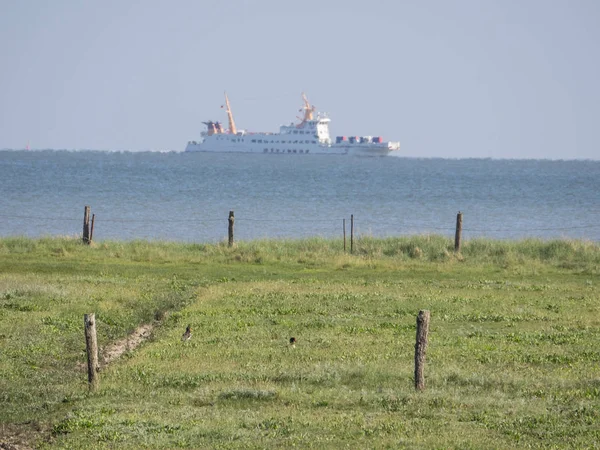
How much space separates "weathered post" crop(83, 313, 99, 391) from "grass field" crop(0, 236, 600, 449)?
18cm

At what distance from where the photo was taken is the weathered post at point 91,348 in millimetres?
14773

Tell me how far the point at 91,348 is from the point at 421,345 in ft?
15.8

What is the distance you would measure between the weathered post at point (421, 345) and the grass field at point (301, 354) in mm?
251

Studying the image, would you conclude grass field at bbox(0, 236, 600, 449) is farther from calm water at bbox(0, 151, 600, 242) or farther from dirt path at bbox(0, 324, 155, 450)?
calm water at bbox(0, 151, 600, 242)

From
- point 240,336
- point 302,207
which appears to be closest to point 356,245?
point 240,336

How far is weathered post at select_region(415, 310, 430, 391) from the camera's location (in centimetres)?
1444

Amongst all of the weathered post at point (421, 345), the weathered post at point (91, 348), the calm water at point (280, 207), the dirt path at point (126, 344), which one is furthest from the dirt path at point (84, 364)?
the calm water at point (280, 207)

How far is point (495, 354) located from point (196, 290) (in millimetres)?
10187

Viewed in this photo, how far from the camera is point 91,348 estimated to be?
584 inches

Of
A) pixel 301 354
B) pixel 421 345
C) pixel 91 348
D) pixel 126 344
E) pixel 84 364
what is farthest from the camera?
pixel 126 344

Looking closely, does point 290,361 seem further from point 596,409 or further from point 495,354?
point 596,409

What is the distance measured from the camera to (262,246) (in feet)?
118

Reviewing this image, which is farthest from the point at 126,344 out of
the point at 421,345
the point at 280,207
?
the point at 280,207

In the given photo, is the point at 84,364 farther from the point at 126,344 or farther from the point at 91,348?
the point at 91,348
